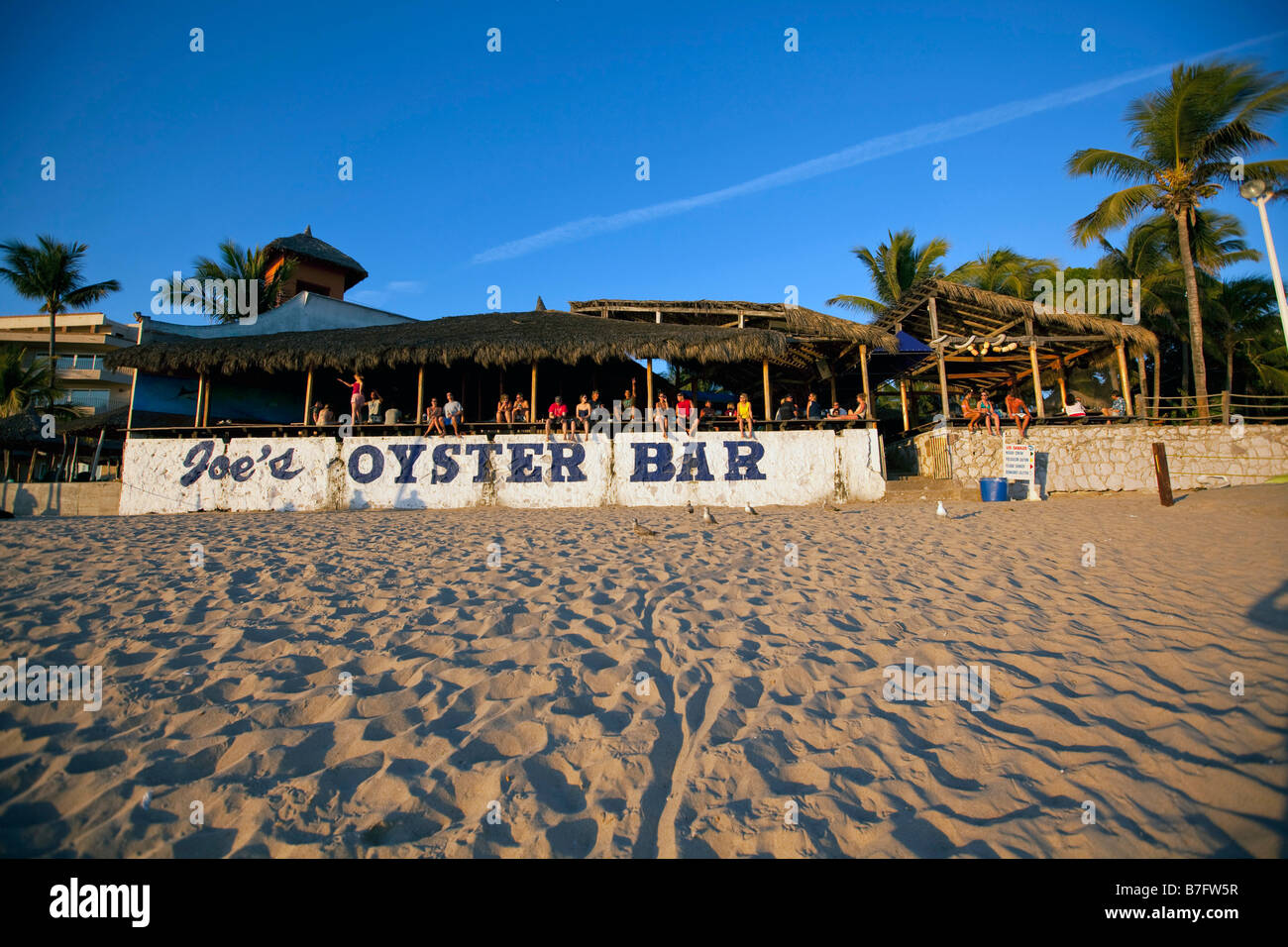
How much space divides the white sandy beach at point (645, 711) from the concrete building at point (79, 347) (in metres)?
34.7

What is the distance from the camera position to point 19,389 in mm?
24703

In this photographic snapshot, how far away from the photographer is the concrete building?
100ft

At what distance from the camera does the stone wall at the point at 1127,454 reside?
12.2 meters

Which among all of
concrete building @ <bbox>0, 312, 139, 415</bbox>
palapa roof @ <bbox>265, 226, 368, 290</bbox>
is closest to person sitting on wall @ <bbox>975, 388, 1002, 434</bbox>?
palapa roof @ <bbox>265, 226, 368, 290</bbox>

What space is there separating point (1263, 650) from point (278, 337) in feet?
59.4

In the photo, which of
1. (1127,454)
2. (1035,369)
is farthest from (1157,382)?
(1127,454)

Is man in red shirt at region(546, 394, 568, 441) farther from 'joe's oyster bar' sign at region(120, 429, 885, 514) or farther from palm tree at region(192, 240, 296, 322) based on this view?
palm tree at region(192, 240, 296, 322)

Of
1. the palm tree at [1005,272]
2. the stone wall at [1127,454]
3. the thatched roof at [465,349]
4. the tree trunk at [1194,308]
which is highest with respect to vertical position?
the palm tree at [1005,272]

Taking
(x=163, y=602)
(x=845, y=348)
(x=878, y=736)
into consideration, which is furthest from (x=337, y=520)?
(x=845, y=348)

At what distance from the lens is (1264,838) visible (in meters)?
2.07

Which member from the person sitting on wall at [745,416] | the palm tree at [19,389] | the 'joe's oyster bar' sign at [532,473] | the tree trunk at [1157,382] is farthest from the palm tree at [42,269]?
the tree trunk at [1157,382]

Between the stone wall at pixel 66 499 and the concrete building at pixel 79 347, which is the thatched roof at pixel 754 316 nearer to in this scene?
the stone wall at pixel 66 499

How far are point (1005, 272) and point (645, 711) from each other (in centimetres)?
2541
